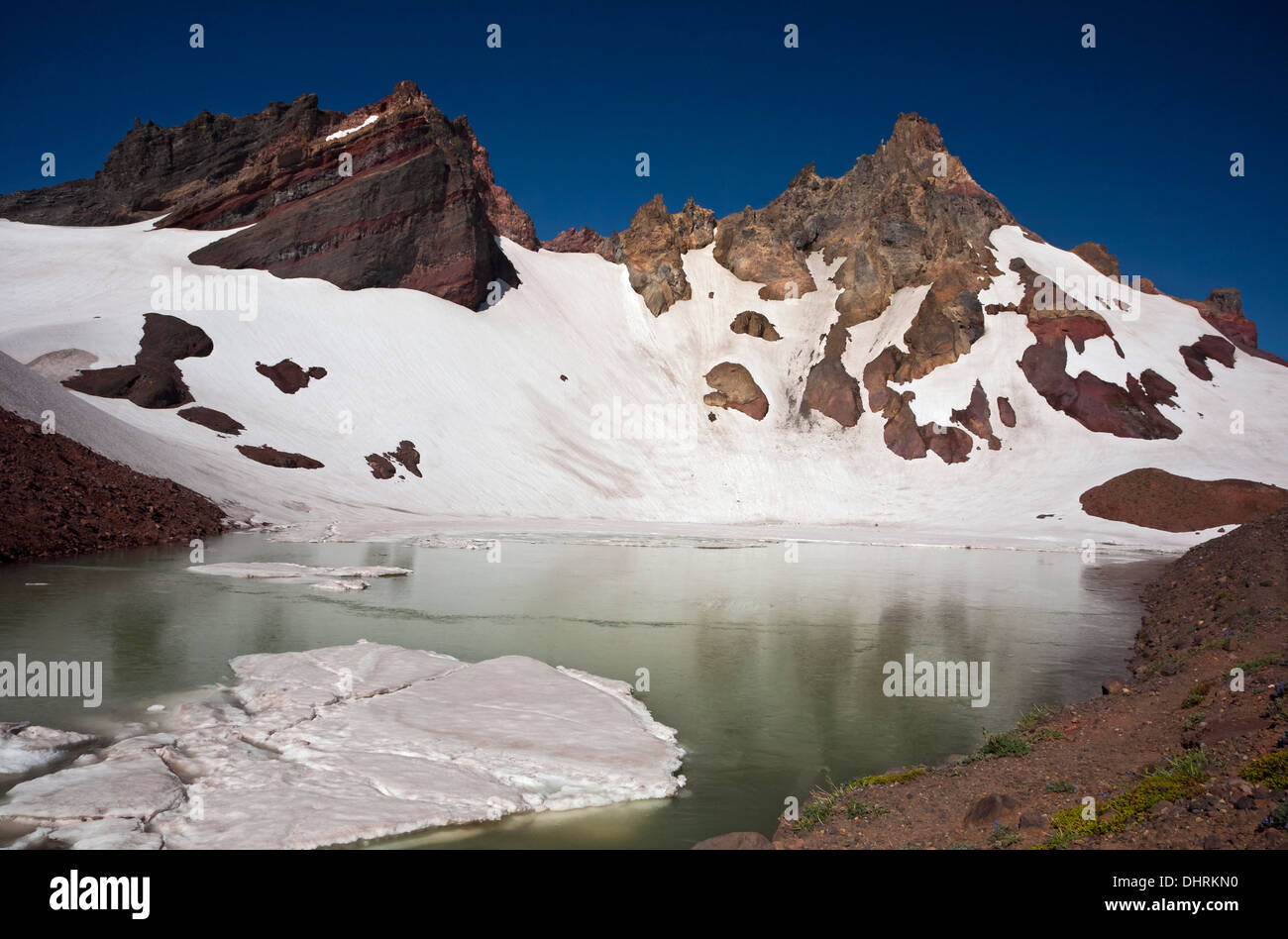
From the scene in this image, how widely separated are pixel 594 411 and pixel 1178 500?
4926 centimetres

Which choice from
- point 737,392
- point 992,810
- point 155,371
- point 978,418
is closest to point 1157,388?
point 978,418

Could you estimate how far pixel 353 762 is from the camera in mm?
9641

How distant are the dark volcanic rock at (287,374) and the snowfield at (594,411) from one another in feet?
3.11

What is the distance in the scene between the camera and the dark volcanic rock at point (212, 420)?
51.4 meters

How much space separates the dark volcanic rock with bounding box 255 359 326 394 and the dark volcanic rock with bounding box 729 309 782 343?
4655cm

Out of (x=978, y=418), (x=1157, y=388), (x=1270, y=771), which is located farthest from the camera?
(x=1157, y=388)

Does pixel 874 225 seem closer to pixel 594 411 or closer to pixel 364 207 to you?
pixel 594 411

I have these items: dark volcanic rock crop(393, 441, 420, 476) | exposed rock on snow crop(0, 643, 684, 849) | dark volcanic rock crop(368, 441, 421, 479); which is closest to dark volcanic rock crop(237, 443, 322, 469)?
dark volcanic rock crop(368, 441, 421, 479)

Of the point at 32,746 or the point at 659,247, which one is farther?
the point at 659,247

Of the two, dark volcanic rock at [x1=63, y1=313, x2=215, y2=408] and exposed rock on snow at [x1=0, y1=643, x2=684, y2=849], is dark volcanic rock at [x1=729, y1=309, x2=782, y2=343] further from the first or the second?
exposed rock on snow at [x1=0, y1=643, x2=684, y2=849]

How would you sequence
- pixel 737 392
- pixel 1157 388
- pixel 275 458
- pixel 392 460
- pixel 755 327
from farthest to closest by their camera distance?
1. pixel 755 327
2. pixel 737 392
3. pixel 1157 388
4. pixel 392 460
5. pixel 275 458

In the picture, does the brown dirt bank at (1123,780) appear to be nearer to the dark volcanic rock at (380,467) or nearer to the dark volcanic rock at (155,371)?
the dark volcanic rock at (380,467)
